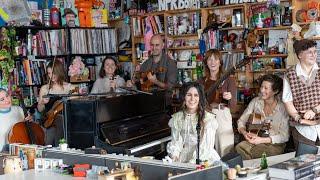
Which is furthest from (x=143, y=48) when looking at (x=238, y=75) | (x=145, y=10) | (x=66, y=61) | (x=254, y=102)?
(x=254, y=102)

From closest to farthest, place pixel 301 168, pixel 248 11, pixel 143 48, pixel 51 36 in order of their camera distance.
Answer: pixel 301 168 < pixel 248 11 < pixel 51 36 < pixel 143 48

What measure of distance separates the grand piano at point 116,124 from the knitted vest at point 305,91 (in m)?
1.20

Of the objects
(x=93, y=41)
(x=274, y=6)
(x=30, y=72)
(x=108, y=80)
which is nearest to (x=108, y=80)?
(x=108, y=80)

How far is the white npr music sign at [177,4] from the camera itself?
663cm

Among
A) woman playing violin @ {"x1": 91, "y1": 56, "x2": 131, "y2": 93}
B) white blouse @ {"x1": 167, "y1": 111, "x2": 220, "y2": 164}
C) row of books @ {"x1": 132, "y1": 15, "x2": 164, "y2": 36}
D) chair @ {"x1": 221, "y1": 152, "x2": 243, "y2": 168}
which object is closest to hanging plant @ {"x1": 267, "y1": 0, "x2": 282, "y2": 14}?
row of books @ {"x1": 132, "y1": 15, "x2": 164, "y2": 36}

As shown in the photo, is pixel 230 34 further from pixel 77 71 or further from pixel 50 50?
pixel 50 50

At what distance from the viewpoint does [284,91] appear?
4.63m

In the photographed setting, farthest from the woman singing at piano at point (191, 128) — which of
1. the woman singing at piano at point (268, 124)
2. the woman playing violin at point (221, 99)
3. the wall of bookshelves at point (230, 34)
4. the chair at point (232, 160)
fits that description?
the wall of bookshelves at point (230, 34)

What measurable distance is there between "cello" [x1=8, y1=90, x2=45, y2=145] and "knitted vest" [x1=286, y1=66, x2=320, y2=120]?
245 cm

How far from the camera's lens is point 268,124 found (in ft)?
15.8

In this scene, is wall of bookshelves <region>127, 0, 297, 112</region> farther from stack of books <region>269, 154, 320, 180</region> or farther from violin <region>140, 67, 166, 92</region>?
stack of books <region>269, 154, 320, 180</region>

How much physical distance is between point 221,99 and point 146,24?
8.56ft

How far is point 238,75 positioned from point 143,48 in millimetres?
1558

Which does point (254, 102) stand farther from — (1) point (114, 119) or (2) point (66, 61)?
(2) point (66, 61)
